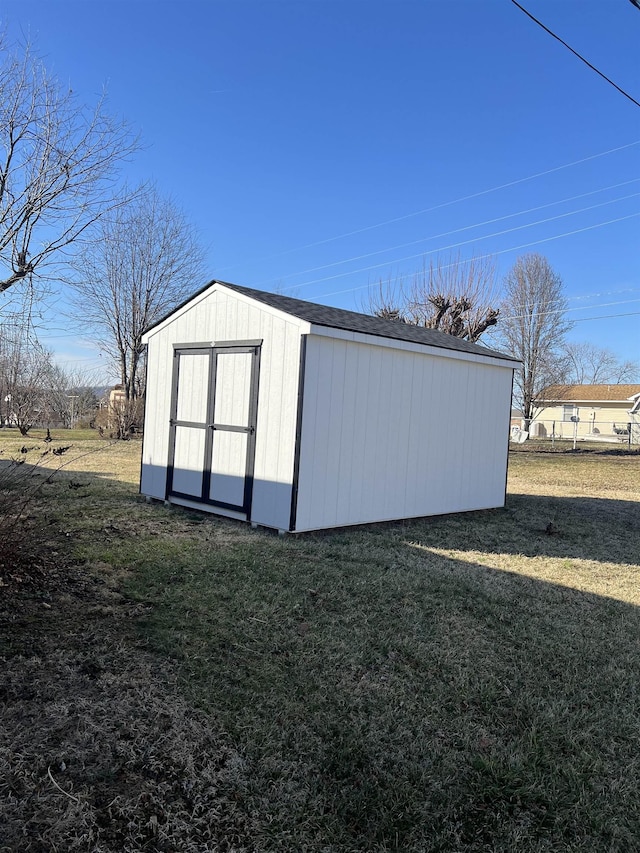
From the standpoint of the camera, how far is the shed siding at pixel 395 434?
18.9 ft

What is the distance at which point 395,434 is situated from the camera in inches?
260

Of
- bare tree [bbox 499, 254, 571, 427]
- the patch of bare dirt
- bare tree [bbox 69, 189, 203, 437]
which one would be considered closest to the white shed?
the patch of bare dirt

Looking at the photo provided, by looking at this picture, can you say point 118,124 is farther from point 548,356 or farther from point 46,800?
point 548,356

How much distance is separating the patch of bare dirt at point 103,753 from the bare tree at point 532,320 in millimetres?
27462

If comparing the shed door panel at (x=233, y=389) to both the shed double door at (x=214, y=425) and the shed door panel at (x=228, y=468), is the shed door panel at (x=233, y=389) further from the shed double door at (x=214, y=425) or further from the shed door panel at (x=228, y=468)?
the shed door panel at (x=228, y=468)

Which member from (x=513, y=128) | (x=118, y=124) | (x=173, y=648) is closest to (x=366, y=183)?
(x=513, y=128)

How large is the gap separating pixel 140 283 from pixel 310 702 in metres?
21.1

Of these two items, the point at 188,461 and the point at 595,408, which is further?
the point at 595,408

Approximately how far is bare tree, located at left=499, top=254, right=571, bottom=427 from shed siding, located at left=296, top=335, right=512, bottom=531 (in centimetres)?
2113

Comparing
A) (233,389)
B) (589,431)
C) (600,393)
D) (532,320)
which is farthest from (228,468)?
(600,393)

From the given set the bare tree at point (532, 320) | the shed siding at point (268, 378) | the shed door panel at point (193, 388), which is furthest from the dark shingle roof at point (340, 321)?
the bare tree at point (532, 320)

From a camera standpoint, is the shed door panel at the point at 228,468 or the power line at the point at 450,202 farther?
the power line at the point at 450,202

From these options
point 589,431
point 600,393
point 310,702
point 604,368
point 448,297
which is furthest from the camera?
point 604,368

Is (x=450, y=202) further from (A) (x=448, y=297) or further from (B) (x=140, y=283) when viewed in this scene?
(B) (x=140, y=283)
